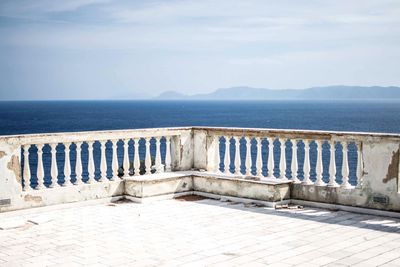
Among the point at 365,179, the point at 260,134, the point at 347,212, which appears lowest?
the point at 347,212

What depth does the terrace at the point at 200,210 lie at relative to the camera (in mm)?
6812

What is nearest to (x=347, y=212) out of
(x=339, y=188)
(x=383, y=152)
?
(x=339, y=188)

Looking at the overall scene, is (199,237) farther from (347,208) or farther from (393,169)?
(393,169)

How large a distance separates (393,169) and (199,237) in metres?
3.62

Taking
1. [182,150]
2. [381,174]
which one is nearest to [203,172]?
[182,150]

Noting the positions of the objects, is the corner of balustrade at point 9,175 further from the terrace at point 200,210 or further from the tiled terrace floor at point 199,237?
the tiled terrace floor at point 199,237

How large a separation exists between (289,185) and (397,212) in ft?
6.88

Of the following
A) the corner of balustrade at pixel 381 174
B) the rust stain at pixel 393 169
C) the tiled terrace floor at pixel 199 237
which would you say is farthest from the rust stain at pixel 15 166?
the rust stain at pixel 393 169

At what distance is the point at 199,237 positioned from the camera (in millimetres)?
7660

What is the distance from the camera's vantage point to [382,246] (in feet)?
23.1

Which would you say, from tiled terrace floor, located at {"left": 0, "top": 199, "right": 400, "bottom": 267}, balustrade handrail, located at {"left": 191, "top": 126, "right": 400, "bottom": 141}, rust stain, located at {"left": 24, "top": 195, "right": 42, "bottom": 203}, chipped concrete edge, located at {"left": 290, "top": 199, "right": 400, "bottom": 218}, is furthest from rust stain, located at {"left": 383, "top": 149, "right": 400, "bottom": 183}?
rust stain, located at {"left": 24, "top": 195, "right": 42, "bottom": 203}

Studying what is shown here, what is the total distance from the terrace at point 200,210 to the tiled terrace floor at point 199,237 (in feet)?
0.05

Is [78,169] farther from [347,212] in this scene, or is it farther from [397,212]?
[397,212]

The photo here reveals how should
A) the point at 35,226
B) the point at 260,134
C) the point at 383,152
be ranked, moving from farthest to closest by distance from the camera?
the point at 260,134 < the point at 383,152 < the point at 35,226
